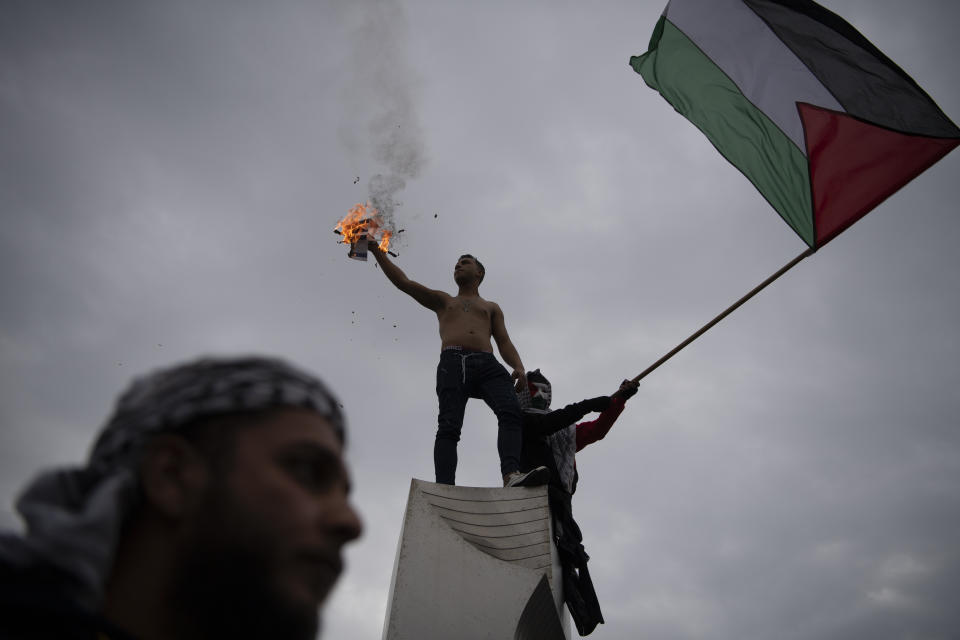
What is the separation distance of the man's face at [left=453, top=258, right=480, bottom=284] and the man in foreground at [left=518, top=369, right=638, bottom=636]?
1.16m

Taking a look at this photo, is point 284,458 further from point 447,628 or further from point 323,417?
point 447,628

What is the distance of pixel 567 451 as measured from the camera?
6.50 metres

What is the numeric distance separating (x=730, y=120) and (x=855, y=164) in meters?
1.20

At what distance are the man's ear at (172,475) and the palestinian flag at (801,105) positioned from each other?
5.69m

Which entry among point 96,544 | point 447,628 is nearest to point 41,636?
point 96,544

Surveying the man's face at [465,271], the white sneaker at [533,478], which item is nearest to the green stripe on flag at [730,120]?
the man's face at [465,271]

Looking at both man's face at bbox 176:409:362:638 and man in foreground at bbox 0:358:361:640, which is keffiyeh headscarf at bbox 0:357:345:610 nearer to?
man in foreground at bbox 0:358:361:640

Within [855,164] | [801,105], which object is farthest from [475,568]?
[801,105]

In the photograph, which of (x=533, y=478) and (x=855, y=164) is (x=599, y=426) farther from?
(x=855, y=164)

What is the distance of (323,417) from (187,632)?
536mm

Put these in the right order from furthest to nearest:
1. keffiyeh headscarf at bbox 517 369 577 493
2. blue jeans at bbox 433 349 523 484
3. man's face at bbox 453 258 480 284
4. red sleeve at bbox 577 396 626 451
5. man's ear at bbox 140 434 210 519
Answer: man's face at bbox 453 258 480 284
red sleeve at bbox 577 396 626 451
keffiyeh headscarf at bbox 517 369 577 493
blue jeans at bbox 433 349 523 484
man's ear at bbox 140 434 210 519

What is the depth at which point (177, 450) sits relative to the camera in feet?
4.70

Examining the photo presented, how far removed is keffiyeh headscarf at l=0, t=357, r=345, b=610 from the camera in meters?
1.21

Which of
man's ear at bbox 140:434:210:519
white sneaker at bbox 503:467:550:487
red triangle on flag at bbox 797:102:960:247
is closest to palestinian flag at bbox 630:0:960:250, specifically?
red triangle on flag at bbox 797:102:960:247
